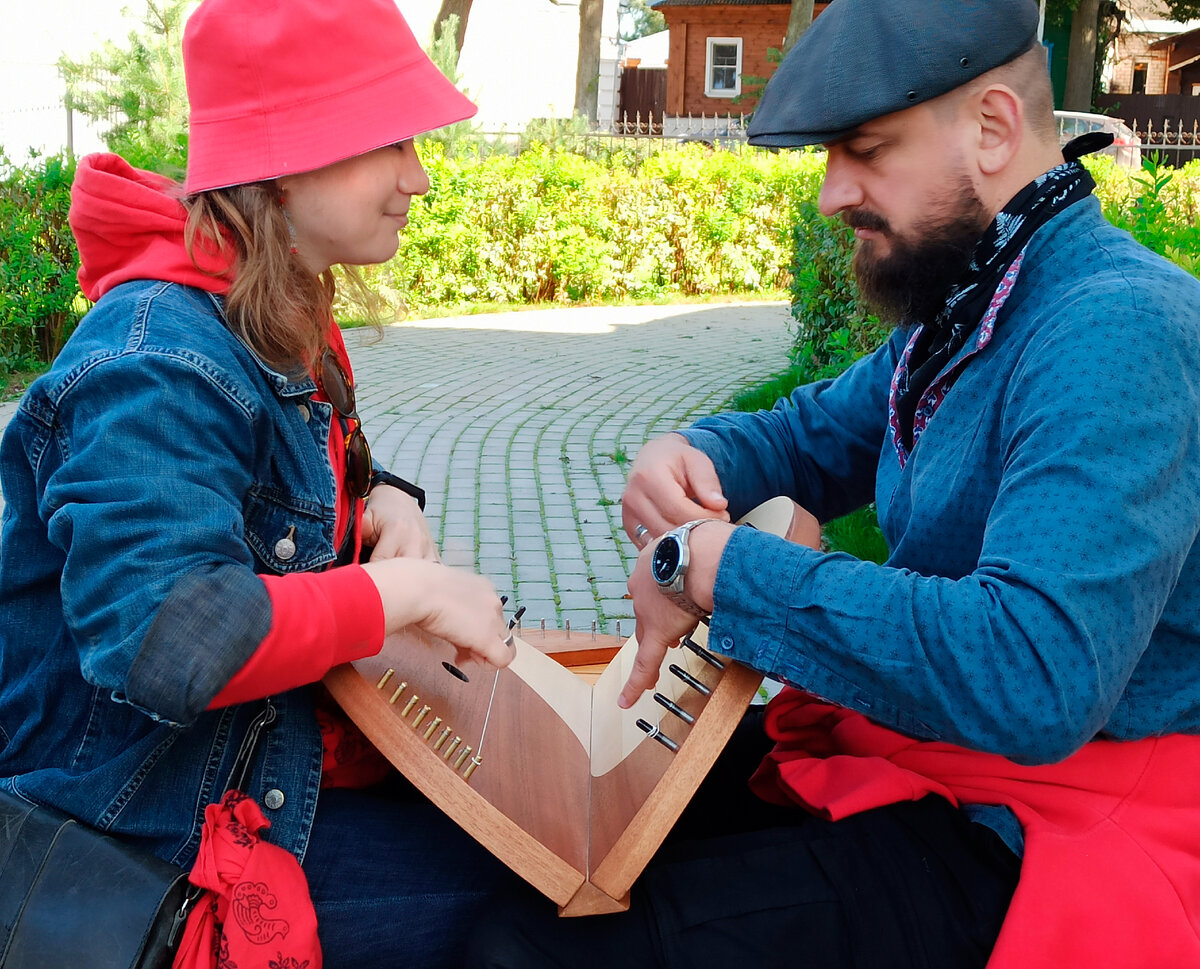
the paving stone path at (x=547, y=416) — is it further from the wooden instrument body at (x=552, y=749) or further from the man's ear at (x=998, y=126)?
the man's ear at (x=998, y=126)

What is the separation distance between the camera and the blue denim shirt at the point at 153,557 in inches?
57.7

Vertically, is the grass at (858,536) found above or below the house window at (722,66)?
below

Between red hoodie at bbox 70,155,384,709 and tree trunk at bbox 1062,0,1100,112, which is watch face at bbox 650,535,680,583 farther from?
tree trunk at bbox 1062,0,1100,112

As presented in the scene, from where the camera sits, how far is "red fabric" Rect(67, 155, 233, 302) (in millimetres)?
1759

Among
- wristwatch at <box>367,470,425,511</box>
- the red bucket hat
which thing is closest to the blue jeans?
wristwatch at <box>367,470,425,511</box>

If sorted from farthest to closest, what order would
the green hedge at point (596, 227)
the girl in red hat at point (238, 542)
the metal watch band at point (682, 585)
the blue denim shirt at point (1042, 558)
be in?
the green hedge at point (596, 227) < the metal watch band at point (682, 585) < the girl in red hat at point (238, 542) < the blue denim shirt at point (1042, 558)

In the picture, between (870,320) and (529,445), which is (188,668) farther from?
(529,445)

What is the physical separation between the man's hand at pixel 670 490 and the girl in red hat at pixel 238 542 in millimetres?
396

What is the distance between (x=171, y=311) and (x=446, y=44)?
45.5 feet

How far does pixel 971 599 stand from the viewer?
1.40 m

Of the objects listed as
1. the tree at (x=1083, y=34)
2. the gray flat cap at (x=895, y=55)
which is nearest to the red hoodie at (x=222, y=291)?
the gray flat cap at (x=895, y=55)

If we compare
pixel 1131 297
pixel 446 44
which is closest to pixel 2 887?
pixel 1131 297

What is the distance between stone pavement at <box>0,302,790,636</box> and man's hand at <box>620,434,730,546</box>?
1018mm

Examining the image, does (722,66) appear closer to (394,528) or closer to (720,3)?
(720,3)
